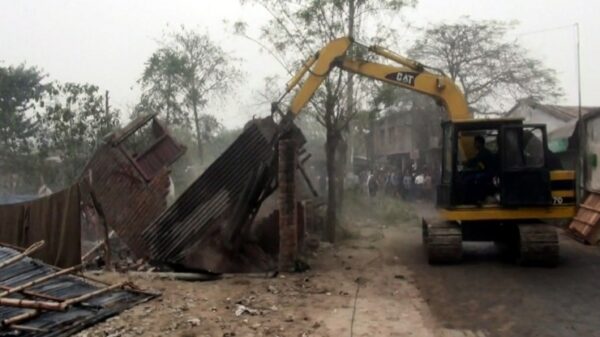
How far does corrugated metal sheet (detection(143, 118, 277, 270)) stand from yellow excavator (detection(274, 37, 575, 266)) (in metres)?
1.11

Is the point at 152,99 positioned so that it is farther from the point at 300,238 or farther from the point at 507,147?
the point at 507,147

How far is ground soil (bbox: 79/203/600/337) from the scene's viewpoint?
7.52 m

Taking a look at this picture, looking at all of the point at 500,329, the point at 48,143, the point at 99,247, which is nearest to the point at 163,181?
the point at 99,247

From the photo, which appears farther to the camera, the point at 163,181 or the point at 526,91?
the point at 526,91

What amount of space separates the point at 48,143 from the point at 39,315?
19.7 metres

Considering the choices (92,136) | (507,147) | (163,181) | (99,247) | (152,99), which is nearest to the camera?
(507,147)

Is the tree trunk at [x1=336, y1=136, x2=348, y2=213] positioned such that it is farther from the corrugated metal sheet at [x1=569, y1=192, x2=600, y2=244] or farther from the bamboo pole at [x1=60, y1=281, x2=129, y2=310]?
the bamboo pole at [x1=60, y1=281, x2=129, y2=310]

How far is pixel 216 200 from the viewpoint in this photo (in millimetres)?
12391

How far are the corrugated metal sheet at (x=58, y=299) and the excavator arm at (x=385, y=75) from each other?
5.85 meters

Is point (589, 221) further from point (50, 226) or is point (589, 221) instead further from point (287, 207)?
point (50, 226)

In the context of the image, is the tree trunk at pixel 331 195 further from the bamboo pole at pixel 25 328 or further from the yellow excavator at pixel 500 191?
the bamboo pole at pixel 25 328

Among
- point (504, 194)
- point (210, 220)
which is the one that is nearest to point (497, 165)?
point (504, 194)

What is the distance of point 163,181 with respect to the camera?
1586 cm

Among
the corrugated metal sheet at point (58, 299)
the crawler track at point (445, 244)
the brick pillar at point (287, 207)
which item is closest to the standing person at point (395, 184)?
the crawler track at point (445, 244)
